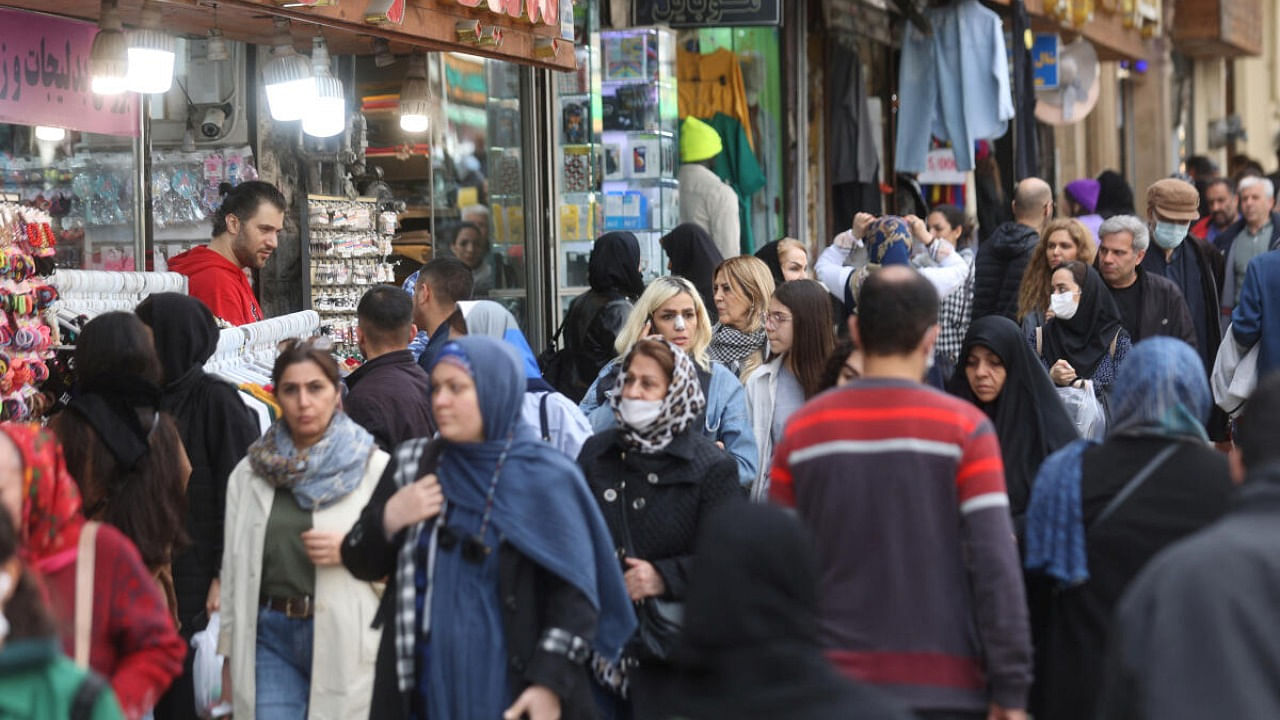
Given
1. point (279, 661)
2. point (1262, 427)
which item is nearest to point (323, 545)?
point (279, 661)

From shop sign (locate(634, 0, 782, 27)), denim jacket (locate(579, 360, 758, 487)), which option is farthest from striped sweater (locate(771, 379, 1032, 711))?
shop sign (locate(634, 0, 782, 27))

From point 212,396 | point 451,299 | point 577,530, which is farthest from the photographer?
point 451,299

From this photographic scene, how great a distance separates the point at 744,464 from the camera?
650cm

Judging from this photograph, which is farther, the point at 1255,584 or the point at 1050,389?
the point at 1050,389

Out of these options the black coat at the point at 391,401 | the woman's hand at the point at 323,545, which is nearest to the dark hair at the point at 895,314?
the woman's hand at the point at 323,545

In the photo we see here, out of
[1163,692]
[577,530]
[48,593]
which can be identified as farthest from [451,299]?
[1163,692]

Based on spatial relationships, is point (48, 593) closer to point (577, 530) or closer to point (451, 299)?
point (577, 530)

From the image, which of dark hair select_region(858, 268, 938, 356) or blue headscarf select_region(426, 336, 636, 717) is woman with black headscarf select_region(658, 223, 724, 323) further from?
dark hair select_region(858, 268, 938, 356)

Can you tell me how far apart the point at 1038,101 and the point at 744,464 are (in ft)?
35.8

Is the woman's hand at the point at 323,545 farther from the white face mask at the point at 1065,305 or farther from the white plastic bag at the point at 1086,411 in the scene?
the white face mask at the point at 1065,305

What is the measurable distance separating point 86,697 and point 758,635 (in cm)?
133

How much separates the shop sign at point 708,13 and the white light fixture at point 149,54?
4.81m

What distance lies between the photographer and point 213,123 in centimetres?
869

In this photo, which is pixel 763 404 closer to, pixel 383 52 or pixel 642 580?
pixel 642 580
